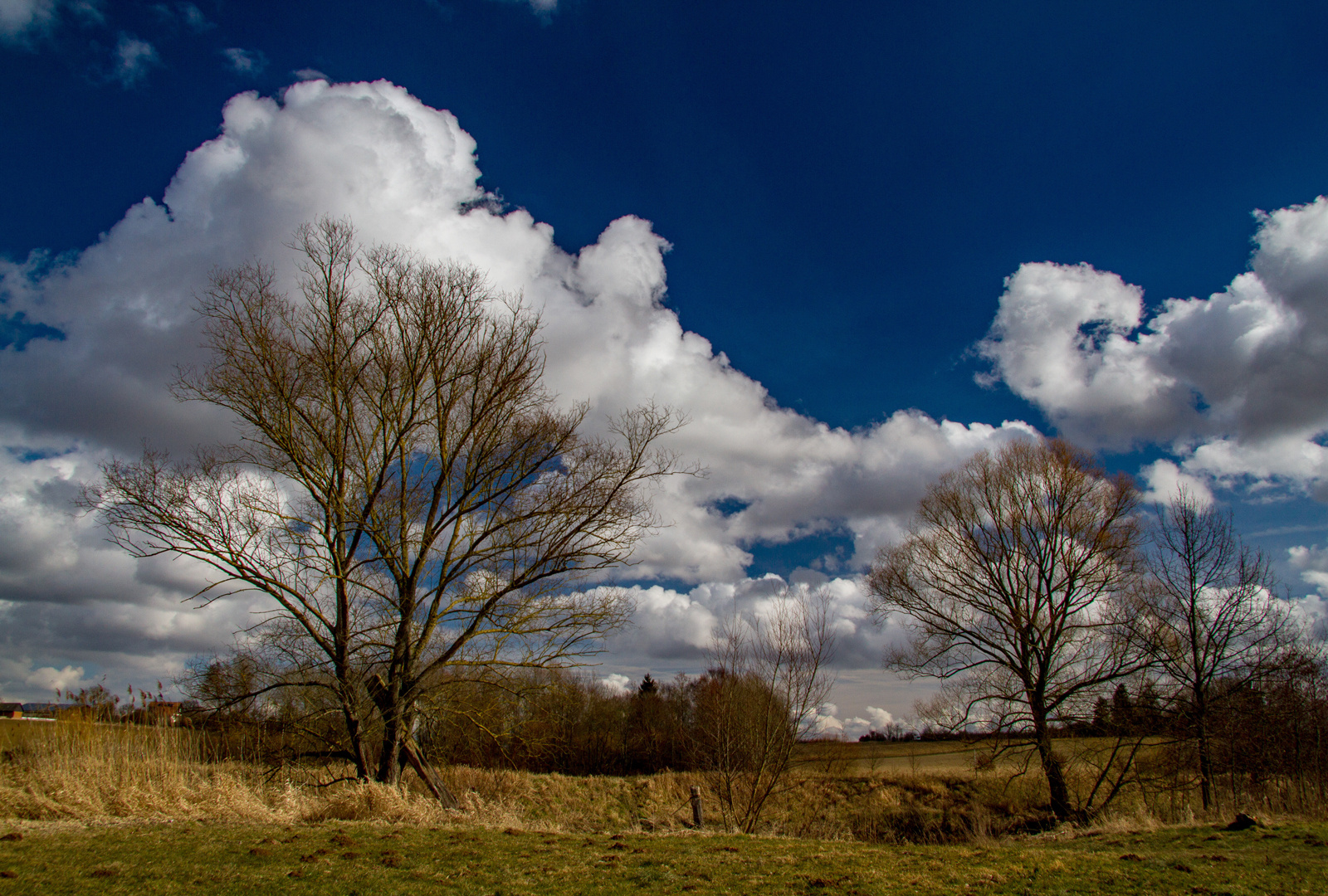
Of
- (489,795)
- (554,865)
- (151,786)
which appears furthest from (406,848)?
(489,795)

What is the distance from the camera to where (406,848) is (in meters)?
6.95

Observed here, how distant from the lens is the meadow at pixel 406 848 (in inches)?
220

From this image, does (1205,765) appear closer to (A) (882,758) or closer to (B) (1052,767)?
(B) (1052,767)

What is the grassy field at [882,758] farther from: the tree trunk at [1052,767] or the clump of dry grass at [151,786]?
the clump of dry grass at [151,786]

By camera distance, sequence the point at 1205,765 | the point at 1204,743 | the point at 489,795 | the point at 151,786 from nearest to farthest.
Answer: the point at 151,786
the point at 1205,765
the point at 1204,743
the point at 489,795

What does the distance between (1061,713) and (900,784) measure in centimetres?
904

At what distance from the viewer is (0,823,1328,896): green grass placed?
532 centimetres

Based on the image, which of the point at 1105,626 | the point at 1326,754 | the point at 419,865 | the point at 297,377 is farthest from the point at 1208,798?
the point at 297,377

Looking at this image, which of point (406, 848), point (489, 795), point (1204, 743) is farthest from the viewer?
point (489, 795)

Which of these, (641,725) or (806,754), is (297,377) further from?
(641,725)

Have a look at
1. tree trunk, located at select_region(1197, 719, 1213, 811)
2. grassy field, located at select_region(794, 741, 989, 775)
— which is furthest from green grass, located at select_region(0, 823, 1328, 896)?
grassy field, located at select_region(794, 741, 989, 775)

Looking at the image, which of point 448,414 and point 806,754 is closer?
point 448,414

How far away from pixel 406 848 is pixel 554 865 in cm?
176

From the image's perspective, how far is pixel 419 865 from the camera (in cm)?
611
